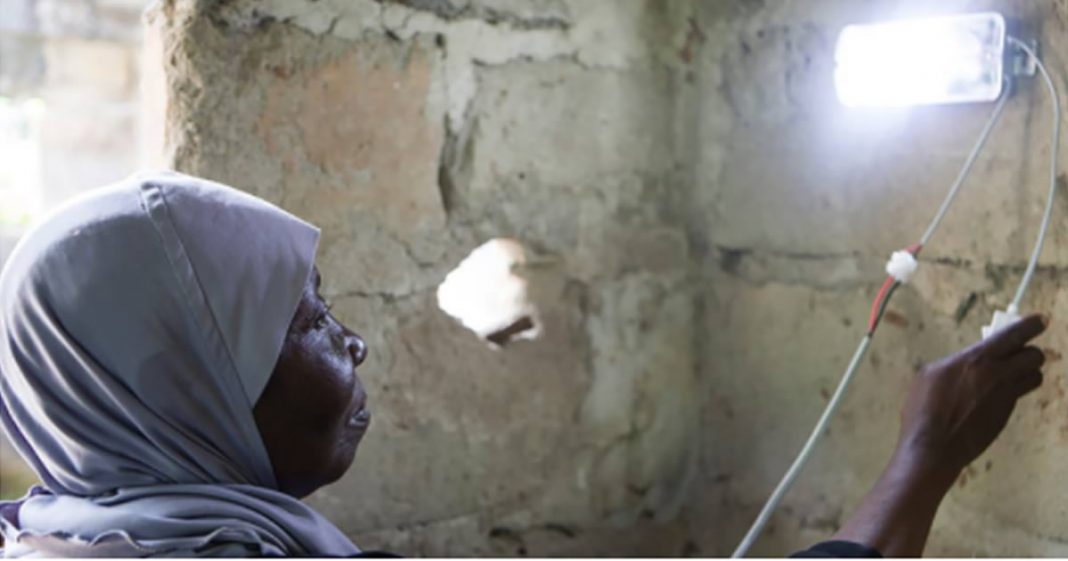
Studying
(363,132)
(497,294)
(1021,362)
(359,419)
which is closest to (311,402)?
(359,419)

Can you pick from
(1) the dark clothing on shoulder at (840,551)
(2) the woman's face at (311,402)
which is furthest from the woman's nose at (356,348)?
(1) the dark clothing on shoulder at (840,551)

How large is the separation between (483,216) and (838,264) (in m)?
0.47

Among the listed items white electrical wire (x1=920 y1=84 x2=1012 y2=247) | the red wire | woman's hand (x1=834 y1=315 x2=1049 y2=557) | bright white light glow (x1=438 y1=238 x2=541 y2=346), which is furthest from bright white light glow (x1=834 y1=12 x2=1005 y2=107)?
bright white light glow (x1=438 y1=238 x2=541 y2=346)

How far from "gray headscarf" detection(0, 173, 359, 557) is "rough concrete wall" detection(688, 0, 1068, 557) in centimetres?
78

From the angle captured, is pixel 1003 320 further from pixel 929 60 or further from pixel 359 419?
pixel 359 419

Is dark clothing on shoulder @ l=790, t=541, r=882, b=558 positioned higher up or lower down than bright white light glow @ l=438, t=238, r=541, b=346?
lower down

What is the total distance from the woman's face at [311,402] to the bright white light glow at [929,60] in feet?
2.26

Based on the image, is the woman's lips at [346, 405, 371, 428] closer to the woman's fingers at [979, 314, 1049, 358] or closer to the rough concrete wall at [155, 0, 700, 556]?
the rough concrete wall at [155, 0, 700, 556]

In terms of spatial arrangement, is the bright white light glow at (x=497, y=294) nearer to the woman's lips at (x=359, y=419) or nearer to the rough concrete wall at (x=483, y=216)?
the rough concrete wall at (x=483, y=216)

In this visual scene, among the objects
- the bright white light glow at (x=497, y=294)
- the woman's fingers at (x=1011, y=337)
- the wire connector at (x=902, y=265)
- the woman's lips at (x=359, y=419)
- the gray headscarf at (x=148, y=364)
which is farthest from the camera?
the bright white light glow at (x=497, y=294)

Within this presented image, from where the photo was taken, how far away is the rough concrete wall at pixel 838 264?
1188mm

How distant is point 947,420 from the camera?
1.08m

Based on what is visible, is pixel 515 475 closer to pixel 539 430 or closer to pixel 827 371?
pixel 539 430

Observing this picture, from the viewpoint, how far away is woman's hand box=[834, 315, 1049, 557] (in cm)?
104
